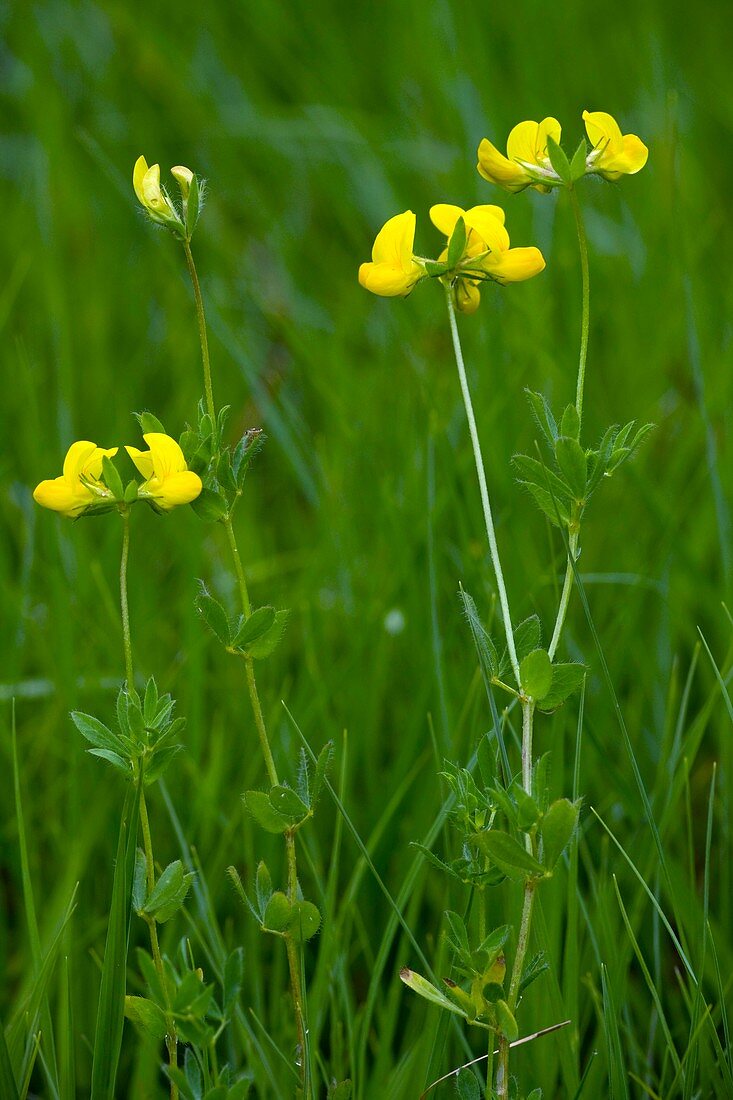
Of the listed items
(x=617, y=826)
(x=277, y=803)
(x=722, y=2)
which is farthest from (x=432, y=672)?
(x=722, y=2)

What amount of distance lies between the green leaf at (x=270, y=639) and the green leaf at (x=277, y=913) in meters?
0.20

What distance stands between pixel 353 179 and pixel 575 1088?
7.35ft

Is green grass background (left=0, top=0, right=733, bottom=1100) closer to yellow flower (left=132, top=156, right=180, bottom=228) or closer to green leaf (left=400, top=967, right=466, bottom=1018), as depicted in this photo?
green leaf (left=400, top=967, right=466, bottom=1018)

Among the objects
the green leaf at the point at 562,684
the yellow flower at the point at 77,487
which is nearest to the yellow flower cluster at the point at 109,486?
the yellow flower at the point at 77,487

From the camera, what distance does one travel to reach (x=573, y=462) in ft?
2.96

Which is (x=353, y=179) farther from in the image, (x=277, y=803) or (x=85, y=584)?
(x=277, y=803)

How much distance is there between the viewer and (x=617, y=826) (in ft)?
4.42

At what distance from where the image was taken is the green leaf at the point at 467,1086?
3.04ft

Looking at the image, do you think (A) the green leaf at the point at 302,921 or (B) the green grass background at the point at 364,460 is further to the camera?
(B) the green grass background at the point at 364,460

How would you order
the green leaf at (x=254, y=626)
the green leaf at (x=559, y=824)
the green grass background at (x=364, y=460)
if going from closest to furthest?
the green leaf at (x=559, y=824)
the green leaf at (x=254, y=626)
the green grass background at (x=364, y=460)

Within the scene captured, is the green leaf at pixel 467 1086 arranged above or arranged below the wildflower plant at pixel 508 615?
below

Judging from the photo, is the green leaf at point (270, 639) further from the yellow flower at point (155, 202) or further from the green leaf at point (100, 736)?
the yellow flower at point (155, 202)

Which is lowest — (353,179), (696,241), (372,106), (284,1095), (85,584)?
(284,1095)

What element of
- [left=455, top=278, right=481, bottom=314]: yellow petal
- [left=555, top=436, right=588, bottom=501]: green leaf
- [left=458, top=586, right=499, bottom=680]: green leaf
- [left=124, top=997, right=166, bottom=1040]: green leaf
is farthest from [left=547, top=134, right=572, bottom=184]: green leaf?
[left=124, top=997, right=166, bottom=1040]: green leaf
